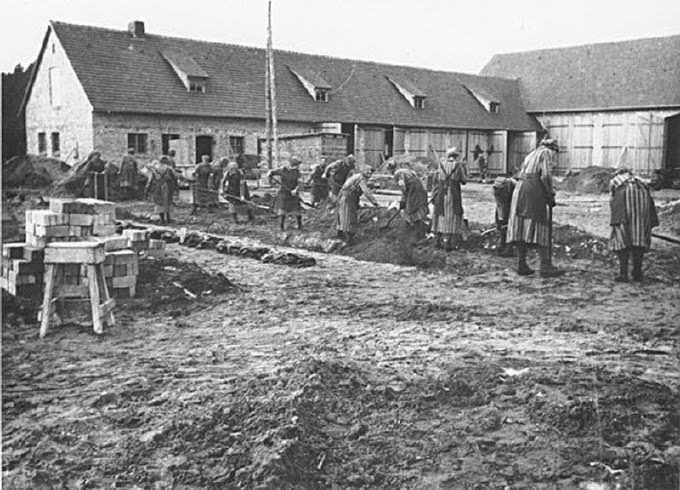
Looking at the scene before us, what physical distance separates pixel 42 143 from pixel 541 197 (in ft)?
72.8

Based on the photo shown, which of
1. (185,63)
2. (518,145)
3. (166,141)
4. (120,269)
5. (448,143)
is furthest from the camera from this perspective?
(518,145)

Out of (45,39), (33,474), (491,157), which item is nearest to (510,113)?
(491,157)

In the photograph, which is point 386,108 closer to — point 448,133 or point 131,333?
point 448,133

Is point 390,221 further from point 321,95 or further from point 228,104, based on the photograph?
point 321,95

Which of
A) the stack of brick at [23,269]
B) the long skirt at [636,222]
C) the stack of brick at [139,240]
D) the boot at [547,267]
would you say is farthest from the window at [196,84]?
the long skirt at [636,222]

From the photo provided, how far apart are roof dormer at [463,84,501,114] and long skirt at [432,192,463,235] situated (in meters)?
26.6

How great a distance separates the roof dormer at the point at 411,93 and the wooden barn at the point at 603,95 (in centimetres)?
673

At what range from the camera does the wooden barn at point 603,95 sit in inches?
1208

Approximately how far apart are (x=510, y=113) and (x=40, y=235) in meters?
33.2

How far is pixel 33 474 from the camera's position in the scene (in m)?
4.00

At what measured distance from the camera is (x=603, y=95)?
33.3 meters

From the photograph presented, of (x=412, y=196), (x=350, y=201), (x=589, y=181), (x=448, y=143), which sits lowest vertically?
(x=350, y=201)

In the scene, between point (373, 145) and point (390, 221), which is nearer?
point (390, 221)

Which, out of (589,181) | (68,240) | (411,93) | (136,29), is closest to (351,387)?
(68,240)
